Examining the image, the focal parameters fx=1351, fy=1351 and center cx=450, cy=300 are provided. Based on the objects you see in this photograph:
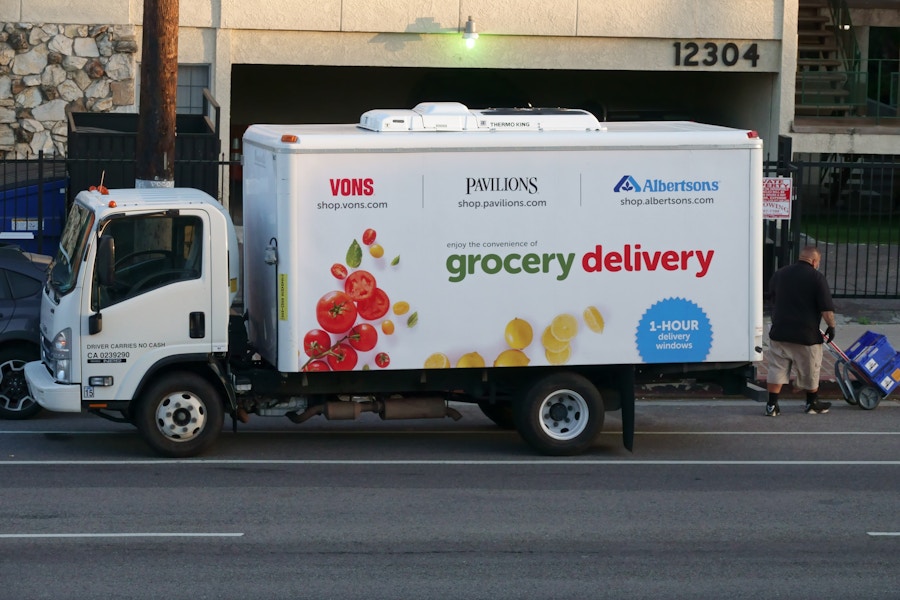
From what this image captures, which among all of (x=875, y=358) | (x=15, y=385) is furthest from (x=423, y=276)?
(x=875, y=358)

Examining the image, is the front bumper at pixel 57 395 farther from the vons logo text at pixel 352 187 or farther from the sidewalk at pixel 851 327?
the sidewalk at pixel 851 327

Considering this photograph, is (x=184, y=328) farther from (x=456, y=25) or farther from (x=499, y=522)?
(x=456, y=25)

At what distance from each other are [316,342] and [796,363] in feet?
16.3

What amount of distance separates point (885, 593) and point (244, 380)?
205 inches

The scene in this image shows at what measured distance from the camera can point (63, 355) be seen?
1016cm

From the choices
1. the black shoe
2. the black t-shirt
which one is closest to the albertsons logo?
the black t-shirt

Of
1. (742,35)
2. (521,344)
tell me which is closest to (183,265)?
(521,344)

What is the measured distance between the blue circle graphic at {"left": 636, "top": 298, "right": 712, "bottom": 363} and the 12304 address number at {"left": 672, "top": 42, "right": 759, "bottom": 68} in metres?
12.8

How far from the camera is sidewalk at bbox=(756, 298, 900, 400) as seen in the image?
1411 centimetres

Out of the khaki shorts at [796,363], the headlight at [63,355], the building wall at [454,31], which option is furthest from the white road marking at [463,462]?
the building wall at [454,31]

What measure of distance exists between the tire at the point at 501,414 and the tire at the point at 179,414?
2.53m

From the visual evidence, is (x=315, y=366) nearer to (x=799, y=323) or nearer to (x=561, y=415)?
(x=561, y=415)

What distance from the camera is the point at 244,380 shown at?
34.7ft

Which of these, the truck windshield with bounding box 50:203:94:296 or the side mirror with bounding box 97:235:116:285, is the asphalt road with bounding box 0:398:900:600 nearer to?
the truck windshield with bounding box 50:203:94:296
